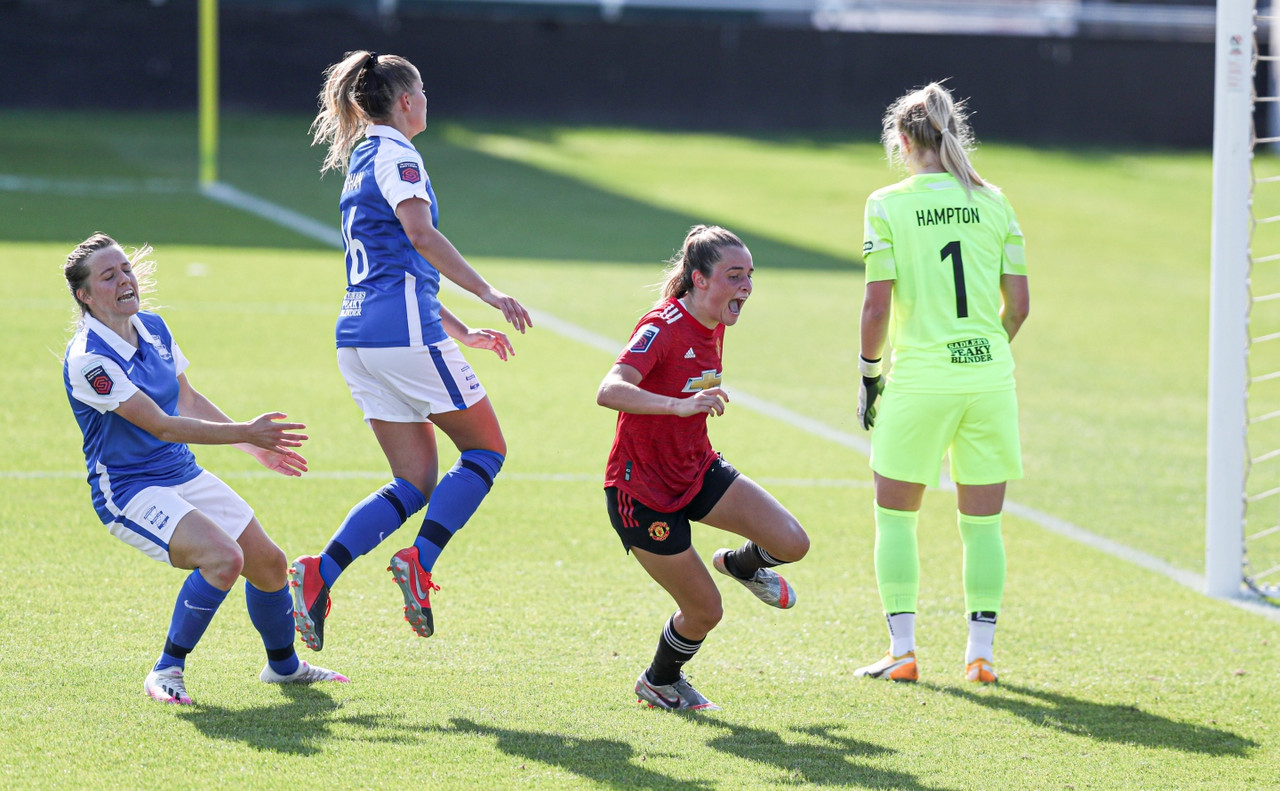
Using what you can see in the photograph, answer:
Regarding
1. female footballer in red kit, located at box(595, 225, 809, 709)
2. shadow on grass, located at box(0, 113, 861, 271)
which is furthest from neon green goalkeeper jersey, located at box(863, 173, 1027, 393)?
shadow on grass, located at box(0, 113, 861, 271)

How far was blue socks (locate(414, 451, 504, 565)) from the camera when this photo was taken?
4691 millimetres

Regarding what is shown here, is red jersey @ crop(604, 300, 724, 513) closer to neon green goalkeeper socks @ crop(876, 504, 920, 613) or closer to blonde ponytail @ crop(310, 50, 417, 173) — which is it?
neon green goalkeeper socks @ crop(876, 504, 920, 613)

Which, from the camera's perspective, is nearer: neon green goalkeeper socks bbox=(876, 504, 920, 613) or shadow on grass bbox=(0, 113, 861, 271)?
neon green goalkeeper socks bbox=(876, 504, 920, 613)

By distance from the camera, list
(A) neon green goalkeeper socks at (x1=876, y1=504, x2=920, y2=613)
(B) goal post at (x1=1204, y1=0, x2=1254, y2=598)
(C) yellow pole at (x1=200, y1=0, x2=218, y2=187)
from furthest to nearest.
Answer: (C) yellow pole at (x1=200, y1=0, x2=218, y2=187)
(B) goal post at (x1=1204, y1=0, x2=1254, y2=598)
(A) neon green goalkeeper socks at (x1=876, y1=504, x2=920, y2=613)

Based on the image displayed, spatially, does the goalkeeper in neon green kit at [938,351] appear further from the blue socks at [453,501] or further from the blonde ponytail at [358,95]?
the blonde ponytail at [358,95]

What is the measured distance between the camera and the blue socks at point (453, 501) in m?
4.69

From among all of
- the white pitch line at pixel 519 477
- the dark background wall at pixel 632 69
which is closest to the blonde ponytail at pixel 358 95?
the white pitch line at pixel 519 477

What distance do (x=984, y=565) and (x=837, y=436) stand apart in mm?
4110

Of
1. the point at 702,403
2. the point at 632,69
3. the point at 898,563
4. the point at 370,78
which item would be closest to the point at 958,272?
the point at 898,563

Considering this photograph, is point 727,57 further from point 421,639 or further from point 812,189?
point 421,639

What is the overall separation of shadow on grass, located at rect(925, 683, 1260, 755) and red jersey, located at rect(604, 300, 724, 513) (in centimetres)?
130

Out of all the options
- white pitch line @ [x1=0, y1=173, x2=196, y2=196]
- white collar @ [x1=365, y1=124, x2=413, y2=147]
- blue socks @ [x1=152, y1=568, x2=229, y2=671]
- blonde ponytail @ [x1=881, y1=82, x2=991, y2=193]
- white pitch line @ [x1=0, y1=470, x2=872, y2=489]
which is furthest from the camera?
white pitch line @ [x1=0, y1=173, x2=196, y2=196]

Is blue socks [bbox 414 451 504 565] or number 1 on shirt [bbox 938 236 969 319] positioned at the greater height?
number 1 on shirt [bbox 938 236 969 319]

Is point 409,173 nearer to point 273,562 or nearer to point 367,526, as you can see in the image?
point 367,526
